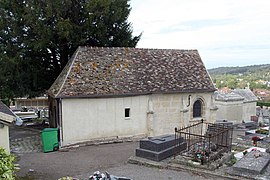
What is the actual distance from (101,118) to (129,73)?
13.0ft

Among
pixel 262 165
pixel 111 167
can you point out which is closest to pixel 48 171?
pixel 111 167

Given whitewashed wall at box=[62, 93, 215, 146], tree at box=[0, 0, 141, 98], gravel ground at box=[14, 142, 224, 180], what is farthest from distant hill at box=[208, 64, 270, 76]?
gravel ground at box=[14, 142, 224, 180]

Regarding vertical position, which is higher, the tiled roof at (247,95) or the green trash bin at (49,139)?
the tiled roof at (247,95)

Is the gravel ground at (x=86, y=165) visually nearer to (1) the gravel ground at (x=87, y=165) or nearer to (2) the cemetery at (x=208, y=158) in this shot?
(1) the gravel ground at (x=87, y=165)

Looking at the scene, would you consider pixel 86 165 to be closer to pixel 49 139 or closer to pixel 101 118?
pixel 49 139

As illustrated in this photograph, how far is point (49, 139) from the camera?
15.2 meters

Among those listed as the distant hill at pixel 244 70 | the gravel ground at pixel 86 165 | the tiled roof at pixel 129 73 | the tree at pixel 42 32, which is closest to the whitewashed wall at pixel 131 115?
the tiled roof at pixel 129 73

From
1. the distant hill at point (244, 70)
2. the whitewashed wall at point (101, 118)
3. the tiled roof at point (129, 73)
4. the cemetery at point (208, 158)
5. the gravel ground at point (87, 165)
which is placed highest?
the distant hill at point (244, 70)

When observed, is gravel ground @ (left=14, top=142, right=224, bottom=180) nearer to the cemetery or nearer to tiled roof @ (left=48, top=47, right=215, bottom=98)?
the cemetery

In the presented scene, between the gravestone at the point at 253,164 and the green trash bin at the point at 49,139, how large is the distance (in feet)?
33.0

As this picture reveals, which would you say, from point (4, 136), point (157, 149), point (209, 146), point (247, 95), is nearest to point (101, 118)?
point (157, 149)

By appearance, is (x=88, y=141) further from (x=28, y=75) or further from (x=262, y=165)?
(x=262, y=165)

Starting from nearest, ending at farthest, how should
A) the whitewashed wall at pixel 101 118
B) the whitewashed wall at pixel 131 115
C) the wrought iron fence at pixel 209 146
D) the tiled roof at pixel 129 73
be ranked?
1. the wrought iron fence at pixel 209 146
2. the whitewashed wall at pixel 101 118
3. the whitewashed wall at pixel 131 115
4. the tiled roof at pixel 129 73

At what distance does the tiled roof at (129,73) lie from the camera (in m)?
16.7
